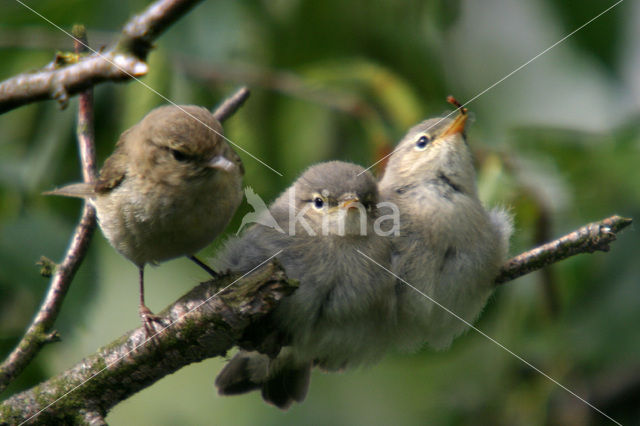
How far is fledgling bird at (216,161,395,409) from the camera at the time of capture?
2846mm

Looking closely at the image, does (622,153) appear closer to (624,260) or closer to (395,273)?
(624,260)

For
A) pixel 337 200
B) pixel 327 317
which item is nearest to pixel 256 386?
pixel 327 317

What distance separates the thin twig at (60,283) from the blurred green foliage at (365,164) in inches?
23.2

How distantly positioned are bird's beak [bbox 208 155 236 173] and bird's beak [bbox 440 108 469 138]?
125 cm

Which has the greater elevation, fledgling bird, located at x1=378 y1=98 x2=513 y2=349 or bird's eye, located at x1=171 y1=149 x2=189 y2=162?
bird's eye, located at x1=171 y1=149 x2=189 y2=162

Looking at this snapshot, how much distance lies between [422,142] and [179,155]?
130 centimetres

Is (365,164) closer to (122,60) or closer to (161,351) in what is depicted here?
(161,351)

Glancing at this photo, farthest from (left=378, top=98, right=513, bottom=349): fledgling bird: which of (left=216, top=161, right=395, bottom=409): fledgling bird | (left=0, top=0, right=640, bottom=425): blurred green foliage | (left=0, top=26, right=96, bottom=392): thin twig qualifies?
(left=0, top=26, right=96, bottom=392): thin twig

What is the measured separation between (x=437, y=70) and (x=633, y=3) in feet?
4.58

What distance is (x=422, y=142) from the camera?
3496 mm

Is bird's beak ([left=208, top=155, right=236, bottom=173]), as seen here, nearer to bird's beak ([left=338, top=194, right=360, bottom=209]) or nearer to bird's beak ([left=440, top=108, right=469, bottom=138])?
bird's beak ([left=338, top=194, right=360, bottom=209])

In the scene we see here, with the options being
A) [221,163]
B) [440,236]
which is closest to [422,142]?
[440,236]

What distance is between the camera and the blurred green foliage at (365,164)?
3.86m

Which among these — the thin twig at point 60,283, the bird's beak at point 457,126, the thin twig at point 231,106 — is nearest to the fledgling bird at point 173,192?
the thin twig at point 60,283
